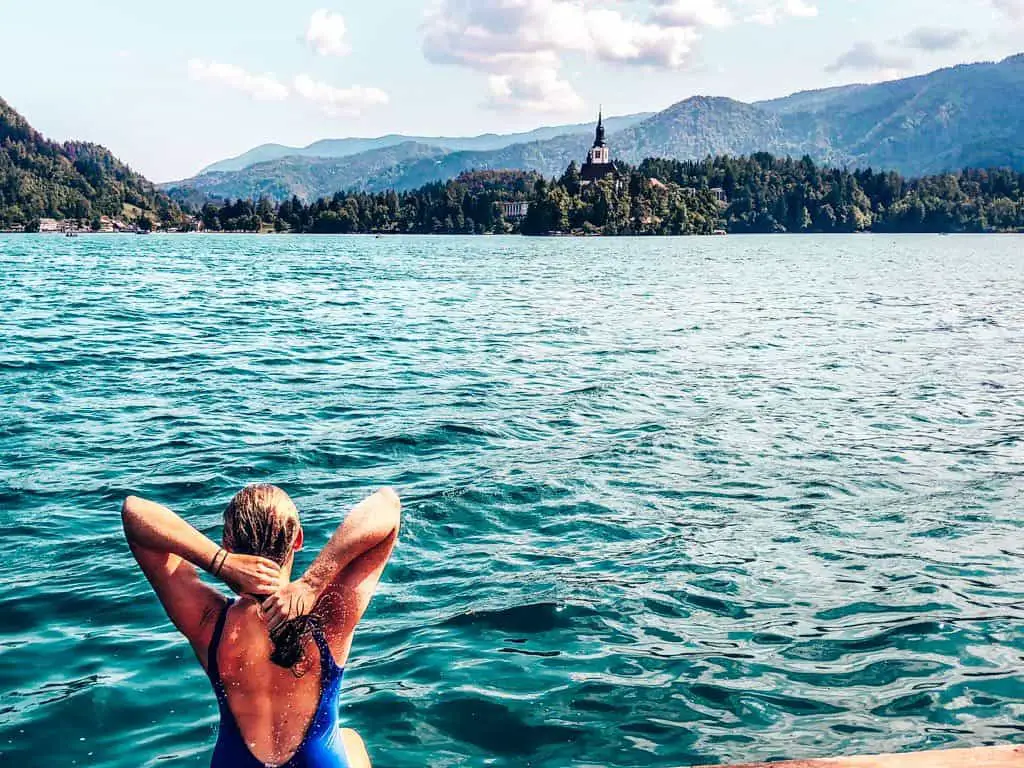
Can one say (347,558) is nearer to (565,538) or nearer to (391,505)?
(391,505)

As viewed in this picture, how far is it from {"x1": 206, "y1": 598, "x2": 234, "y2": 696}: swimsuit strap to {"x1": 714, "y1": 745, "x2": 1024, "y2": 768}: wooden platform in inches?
114

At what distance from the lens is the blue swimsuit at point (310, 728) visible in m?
5.03

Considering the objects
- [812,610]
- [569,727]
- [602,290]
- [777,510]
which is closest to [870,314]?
[602,290]

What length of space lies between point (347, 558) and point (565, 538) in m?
8.59

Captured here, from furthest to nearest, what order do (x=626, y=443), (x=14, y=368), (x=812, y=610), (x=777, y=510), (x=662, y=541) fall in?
(x=14, y=368), (x=626, y=443), (x=777, y=510), (x=662, y=541), (x=812, y=610)

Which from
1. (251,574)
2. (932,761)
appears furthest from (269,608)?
(932,761)

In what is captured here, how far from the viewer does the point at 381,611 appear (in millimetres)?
10914

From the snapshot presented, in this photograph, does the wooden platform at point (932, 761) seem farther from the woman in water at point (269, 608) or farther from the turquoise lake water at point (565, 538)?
the turquoise lake water at point (565, 538)

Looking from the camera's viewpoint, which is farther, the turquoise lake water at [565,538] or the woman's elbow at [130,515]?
the turquoise lake water at [565,538]

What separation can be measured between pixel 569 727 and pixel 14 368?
24.2 meters

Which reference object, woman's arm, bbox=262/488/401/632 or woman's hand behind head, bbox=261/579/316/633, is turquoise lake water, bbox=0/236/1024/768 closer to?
woman's arm, bbox=262/488/401/632

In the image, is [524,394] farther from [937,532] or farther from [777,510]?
[937,532]

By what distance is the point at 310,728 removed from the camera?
516 centimetres

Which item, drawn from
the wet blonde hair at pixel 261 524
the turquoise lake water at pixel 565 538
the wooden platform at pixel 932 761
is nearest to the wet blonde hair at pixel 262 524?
the wet blonde hair at pixel 261 524
